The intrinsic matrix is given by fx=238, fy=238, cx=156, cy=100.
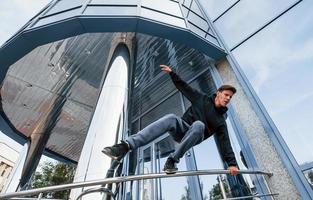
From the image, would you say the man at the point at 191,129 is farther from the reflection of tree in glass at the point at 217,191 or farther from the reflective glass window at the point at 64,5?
the reflective glass window at the point at 64,5

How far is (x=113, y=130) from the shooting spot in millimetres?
3959

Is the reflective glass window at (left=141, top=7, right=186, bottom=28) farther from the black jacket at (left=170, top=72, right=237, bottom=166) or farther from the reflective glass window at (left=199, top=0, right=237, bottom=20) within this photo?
the black jacket at (left=170, top=72, right=237, bottom=166)

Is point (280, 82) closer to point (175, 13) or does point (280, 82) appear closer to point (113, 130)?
point (175, 13)

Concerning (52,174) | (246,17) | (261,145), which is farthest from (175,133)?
(52,174)

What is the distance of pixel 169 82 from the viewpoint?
24.1ft

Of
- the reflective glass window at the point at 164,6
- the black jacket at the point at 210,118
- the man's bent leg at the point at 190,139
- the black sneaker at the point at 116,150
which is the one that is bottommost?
the black sneaker at the point at 116,150

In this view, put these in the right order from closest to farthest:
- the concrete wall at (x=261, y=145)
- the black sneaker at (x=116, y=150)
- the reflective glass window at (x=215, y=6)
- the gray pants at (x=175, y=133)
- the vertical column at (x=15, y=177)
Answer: the black sneaker at (x=116, y=150) → the gray pants at (x=175, y=133) → the concrete wall at (x=261, y=145) → the reflective glass window at (x=215, y=6) → the vertical column at (x=15, y=177)

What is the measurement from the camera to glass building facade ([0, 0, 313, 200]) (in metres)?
3.75

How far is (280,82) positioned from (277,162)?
1531 millimetres

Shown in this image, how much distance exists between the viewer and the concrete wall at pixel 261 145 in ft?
10.8

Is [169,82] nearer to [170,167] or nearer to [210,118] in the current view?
[210,118]

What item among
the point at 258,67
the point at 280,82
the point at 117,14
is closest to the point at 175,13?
the point at 117,14

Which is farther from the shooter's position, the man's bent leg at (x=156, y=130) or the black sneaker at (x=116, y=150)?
the man's bent leg at (x=156, y=130)

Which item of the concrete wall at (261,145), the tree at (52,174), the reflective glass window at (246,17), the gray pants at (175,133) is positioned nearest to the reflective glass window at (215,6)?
the reflective glass window at (246,17)
